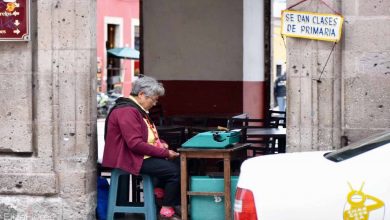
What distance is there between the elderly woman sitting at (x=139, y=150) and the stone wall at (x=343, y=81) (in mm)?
1185

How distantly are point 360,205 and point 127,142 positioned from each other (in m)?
3.10

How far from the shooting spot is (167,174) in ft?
25.4

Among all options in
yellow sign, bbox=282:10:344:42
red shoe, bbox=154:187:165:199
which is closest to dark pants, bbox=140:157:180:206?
red shoe, bbox=154:187:165:199

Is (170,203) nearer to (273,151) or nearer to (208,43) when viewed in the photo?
(273,151)

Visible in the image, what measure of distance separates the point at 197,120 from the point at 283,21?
3137 mm

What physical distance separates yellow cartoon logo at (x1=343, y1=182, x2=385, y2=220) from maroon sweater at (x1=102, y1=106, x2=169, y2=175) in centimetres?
294

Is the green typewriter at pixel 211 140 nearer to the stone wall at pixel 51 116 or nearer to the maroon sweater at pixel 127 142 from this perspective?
the maroon sweater at pixel 127 142

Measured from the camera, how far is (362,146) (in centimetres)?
568

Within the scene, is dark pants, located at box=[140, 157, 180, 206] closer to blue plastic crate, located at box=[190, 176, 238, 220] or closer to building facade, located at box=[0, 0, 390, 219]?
blue plastic crate, located at box=[190, 176, 238, 220]

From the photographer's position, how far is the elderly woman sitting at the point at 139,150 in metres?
7.64

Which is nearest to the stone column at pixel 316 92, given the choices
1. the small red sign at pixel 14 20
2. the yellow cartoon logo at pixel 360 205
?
the yellow cartoon logo at pixel 360 205

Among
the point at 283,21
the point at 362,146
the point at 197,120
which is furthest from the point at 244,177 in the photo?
the point at 197,120

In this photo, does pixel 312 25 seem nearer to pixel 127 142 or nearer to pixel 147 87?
pixel 147 87

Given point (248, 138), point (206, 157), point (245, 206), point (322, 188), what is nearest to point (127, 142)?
point (206, 157)
